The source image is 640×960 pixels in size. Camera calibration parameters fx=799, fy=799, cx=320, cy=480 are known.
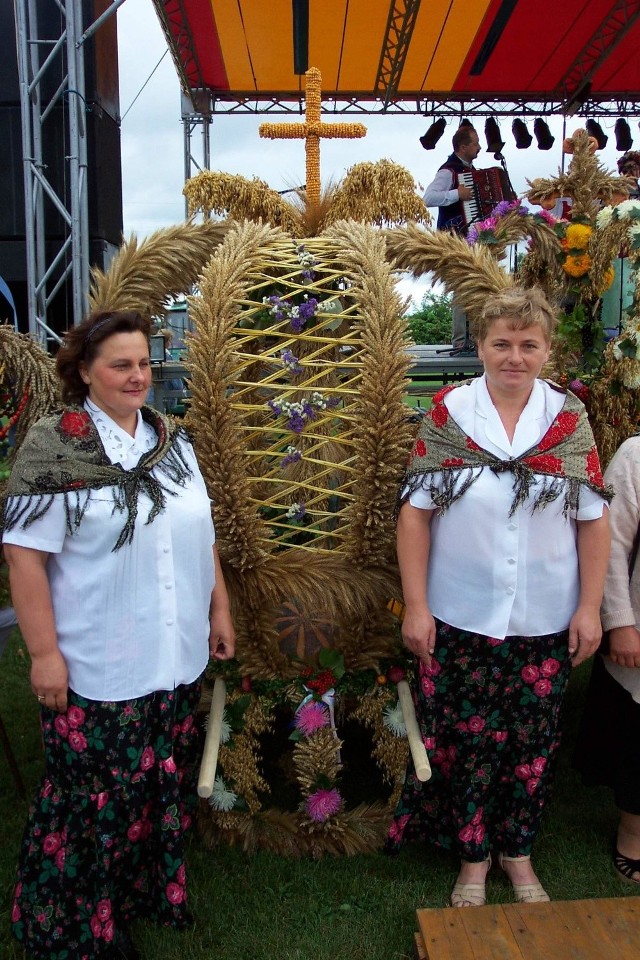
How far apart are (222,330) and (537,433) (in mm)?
954

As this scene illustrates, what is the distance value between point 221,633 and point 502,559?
0.79 metres

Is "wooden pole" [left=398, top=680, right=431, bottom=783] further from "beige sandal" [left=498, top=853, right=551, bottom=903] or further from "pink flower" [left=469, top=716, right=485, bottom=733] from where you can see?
"beige sandal" [left=498, top=853, right=551, bottom=903]

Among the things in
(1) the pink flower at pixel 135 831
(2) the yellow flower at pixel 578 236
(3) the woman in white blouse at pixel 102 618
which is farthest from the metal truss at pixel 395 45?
(1) the pink flower at pixel 135 831

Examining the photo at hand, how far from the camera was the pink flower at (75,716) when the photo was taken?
1.91 metres

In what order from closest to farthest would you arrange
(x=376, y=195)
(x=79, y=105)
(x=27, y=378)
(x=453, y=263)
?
1. (x=27, y=378)
2. (x=453, y=263)
3. (x=376, y=195)
4. (x=79, y=105)

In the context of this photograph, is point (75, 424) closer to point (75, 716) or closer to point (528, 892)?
point (75, 716)

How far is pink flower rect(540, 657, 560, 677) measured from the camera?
2.18 m

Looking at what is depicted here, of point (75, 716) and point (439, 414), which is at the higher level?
point (439, 414)

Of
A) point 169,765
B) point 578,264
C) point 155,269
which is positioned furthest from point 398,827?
point 578,264

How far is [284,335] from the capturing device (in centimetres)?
250

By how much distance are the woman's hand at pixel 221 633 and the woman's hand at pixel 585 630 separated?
0.93m

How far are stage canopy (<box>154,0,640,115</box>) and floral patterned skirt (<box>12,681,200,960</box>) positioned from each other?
23.2 ft

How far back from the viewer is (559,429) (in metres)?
2.09

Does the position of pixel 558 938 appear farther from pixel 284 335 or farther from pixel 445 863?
pixel 284 335
